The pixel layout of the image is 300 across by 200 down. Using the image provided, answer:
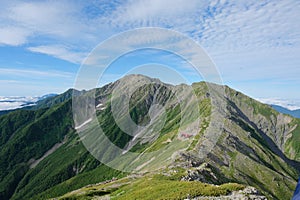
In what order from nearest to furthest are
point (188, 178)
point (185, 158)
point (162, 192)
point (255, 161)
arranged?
point (162, 192) < point (188, 178) < point (185, 158) < point (255, 161)

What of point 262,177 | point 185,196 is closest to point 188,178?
point 185,196

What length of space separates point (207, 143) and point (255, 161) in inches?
2041

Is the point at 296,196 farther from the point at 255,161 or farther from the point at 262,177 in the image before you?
the point at 255,161

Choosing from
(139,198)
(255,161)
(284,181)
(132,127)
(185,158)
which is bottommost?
(284,181)

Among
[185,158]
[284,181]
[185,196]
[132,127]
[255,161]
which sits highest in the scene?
[132,127]

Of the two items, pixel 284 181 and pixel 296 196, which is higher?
pixel 296 196

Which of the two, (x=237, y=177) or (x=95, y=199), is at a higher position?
(x=95, y=199)

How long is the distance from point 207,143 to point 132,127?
141273 mm

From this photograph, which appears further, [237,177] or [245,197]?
[237,177]

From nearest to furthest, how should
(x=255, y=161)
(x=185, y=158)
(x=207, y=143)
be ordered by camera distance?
(x=185, y=158) → (x=207, y=143) → (x=255, y=161)

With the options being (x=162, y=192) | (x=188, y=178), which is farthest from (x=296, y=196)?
(x=188, y=178)

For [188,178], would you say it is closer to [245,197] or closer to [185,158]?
[245,197]

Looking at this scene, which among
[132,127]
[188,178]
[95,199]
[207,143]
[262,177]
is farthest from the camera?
[262,177]

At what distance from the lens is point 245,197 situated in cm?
3281
